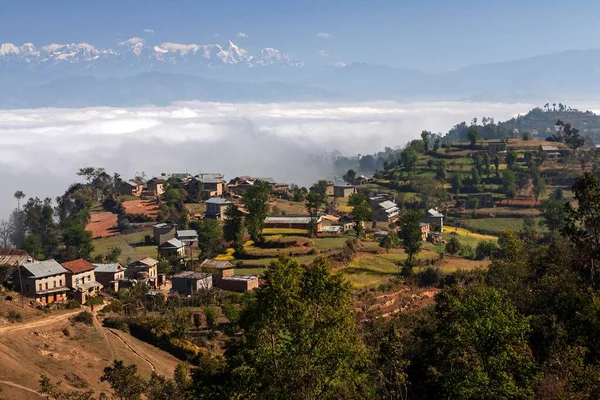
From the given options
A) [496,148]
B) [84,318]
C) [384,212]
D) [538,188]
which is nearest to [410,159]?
[496,148]

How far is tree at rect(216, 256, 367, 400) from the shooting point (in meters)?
18.5

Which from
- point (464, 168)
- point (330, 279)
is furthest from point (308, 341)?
point (464, 168)

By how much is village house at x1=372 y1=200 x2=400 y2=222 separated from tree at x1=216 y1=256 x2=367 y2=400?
6234 cm

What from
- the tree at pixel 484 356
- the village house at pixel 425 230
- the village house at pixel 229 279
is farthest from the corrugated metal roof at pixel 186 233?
the tree at pixel 484 356

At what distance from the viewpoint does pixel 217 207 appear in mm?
80938

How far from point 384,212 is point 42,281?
46.3 metres

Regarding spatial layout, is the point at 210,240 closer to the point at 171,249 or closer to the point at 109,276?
the point at 171,249

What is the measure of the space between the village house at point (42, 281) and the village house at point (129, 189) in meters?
49.7

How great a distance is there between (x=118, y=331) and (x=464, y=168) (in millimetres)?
78863

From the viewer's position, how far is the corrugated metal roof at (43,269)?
4698cm

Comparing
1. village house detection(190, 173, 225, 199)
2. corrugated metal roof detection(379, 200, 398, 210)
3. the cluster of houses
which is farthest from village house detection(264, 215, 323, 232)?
village house detection(190, 173, 225, 199)

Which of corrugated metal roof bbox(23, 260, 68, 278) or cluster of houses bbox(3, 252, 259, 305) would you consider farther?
cluster of houses bbox(3, 252, 259, 305)

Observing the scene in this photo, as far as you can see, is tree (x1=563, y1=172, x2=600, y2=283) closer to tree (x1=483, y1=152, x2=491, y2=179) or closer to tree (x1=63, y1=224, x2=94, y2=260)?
tree (x1=63, y1=224, x2=94, y2=260)

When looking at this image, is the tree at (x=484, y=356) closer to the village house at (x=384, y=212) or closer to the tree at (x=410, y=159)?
the village house at (x=384, y=212)
